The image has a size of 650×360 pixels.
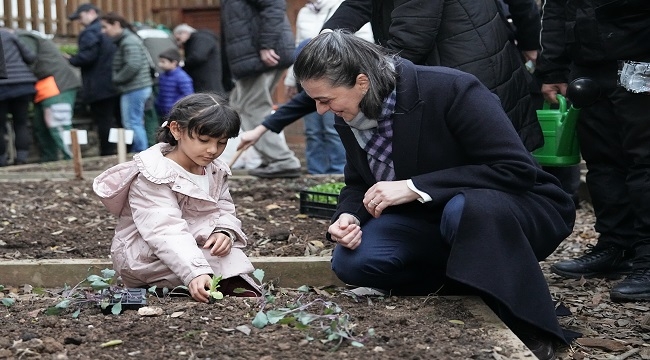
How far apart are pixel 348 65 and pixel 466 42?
3.90 feet

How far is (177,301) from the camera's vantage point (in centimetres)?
384

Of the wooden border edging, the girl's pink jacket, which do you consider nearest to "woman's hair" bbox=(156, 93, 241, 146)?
the girl's pink jacket

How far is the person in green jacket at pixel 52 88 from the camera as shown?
39.6ft

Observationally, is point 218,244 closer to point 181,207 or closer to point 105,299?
point 181,207

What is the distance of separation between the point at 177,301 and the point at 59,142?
883cm

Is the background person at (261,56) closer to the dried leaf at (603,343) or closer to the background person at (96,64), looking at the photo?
the background person at (96,64)

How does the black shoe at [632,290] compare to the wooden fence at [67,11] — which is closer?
the black shoe at [632,290]

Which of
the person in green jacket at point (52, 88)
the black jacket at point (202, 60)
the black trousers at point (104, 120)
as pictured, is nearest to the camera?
the black jacket at point (202, 60)

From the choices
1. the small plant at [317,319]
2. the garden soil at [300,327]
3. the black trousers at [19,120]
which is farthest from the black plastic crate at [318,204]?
the black trousers at [19,120]

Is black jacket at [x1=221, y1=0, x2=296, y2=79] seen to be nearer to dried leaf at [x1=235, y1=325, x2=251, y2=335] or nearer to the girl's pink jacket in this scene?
the girl's pink jacket

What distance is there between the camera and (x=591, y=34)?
4.79 meters

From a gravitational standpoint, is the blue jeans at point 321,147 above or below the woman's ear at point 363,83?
below

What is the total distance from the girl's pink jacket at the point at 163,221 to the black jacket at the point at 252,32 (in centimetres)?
411

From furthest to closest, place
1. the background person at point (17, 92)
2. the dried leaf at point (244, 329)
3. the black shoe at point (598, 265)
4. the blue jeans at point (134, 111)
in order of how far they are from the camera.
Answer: the blue jeans at point (134, 111) → the background person at point (17, 92) → the black shoe at point (598, 265) → the dried leaf at point (244, 329)
